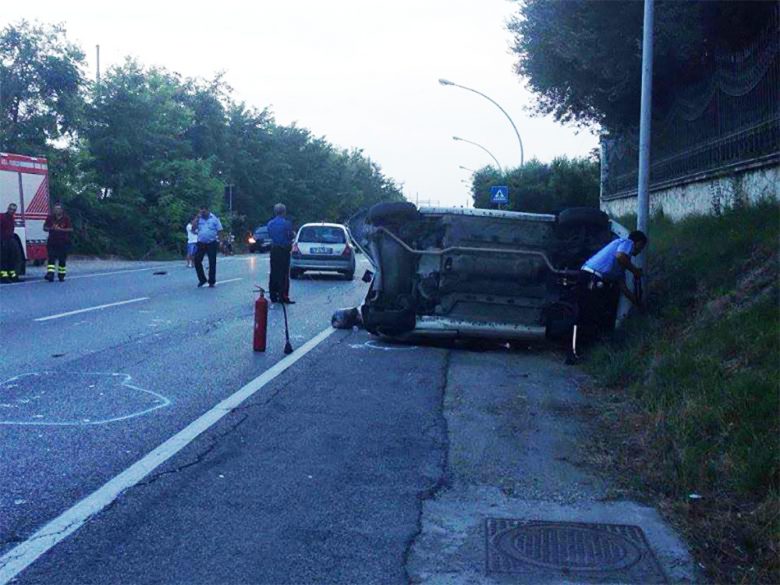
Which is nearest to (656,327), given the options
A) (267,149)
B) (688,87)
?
(688,87)

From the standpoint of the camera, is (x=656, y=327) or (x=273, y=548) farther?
(x=656, y=327)

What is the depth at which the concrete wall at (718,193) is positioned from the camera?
43.8 feet

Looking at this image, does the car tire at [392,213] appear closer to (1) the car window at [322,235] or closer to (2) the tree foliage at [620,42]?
(2) the tree foliage at [620,42]

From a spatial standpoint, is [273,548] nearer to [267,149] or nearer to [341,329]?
[341,329]

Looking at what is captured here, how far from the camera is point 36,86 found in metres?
39.7

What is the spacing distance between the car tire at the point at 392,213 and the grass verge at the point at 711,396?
9.34 feet

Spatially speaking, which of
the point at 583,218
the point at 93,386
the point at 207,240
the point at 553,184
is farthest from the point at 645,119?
the point at 553,184

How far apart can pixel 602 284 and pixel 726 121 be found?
512 cm

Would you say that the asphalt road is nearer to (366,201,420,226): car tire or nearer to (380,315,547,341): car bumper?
(380,315,547,341): car bumper

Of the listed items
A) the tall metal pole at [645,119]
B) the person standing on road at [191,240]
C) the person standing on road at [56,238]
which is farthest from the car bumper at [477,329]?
the person standing on road at [56,238]

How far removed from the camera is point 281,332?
1437 centimetres

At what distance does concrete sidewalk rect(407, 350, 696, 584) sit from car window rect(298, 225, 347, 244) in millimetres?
18222

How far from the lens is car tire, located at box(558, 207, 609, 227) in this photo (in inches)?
504

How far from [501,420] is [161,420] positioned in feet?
9.12
